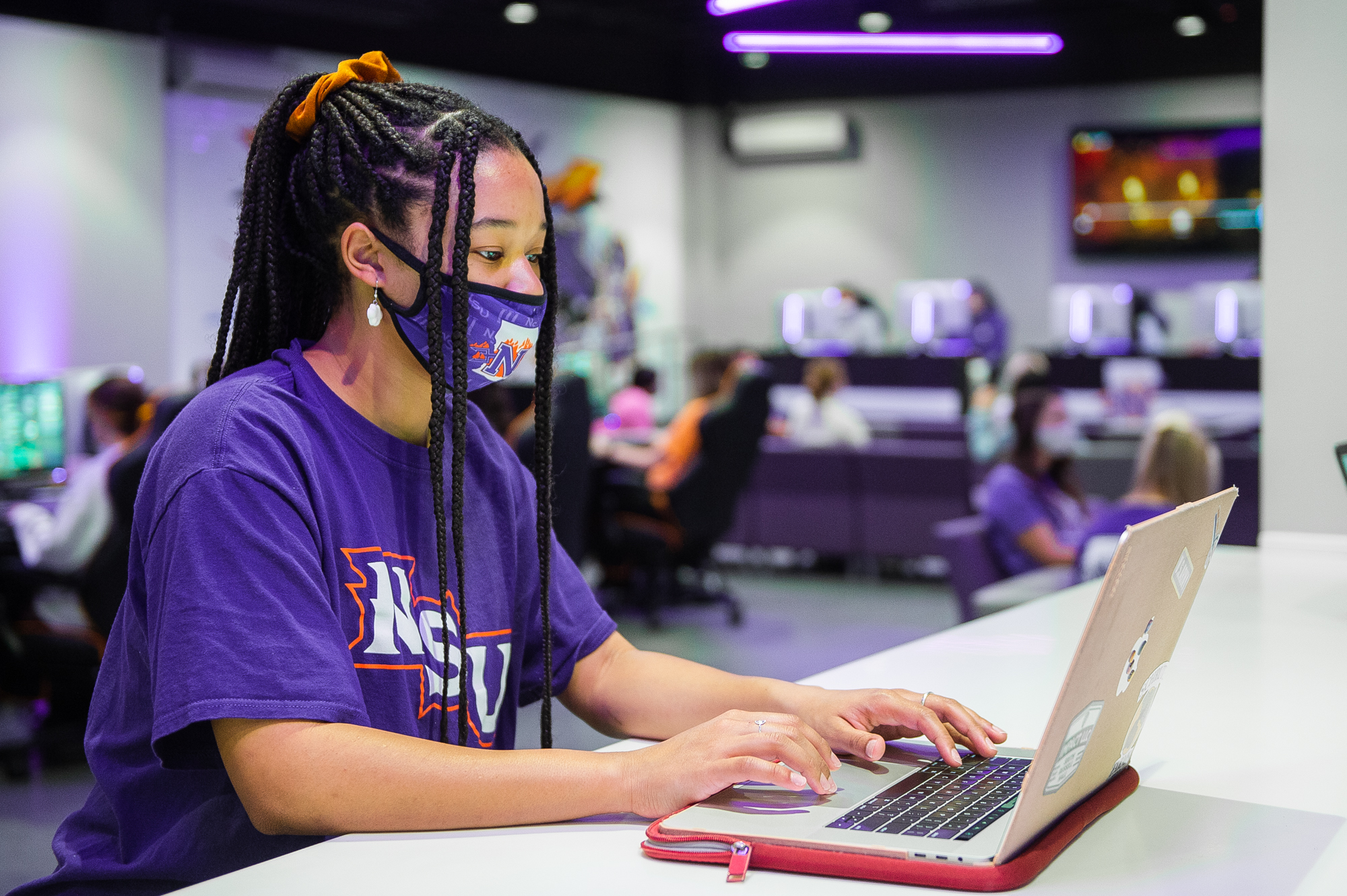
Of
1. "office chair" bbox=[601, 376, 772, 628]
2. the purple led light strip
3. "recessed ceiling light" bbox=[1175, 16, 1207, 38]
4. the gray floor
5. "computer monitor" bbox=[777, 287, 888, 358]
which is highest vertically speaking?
"recessed ceiling light" bbox=[1175, 16, 1207, 38]

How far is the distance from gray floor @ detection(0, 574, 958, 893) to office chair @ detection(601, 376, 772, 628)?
0.14 meters

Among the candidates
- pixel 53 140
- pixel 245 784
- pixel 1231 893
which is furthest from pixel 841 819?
pixel 53 140

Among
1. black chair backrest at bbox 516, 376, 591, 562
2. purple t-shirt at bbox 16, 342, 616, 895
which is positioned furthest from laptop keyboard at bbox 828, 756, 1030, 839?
black chair backrest at bbox 516, 376, 591, 562

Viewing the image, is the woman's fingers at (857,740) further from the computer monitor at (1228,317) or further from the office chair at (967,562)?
the computer monitor at (1228,317)

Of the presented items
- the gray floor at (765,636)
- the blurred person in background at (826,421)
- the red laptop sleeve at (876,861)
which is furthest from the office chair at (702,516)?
the red laptop sleeve at (876,861)

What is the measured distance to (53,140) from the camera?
22.0 ft

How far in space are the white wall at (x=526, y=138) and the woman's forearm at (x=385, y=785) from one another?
349 centimetres

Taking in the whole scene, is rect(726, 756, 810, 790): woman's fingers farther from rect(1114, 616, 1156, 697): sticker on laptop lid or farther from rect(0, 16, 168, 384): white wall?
rect(0, 16, 168, 384): white wall

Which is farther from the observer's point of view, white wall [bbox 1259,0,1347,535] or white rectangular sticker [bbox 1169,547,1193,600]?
white wall [bbox 1259,0,1347,535]

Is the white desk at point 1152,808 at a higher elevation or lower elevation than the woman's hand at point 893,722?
lower

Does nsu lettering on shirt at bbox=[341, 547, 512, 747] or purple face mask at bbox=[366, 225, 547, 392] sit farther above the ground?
purple face mask at bbox=[366, 225, 547, 392]

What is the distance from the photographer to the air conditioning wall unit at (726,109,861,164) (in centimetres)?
1084

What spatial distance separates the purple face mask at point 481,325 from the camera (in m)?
1.13

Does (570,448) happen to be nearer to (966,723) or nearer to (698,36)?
(966,723)
